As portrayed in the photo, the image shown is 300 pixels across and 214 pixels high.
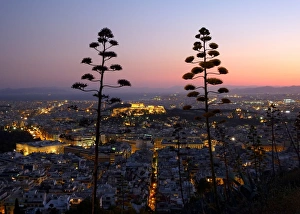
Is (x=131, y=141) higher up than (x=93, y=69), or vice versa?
(x=93, y=69)

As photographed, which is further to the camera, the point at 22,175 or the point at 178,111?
the point at 178,111

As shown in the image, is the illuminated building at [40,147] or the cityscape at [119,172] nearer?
the cityscape at [119,172]

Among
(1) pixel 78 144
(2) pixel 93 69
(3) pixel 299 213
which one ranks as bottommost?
(1) pixel 78 144

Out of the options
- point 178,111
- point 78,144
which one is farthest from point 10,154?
point 178,111

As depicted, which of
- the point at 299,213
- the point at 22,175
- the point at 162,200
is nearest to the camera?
the point at 299,213

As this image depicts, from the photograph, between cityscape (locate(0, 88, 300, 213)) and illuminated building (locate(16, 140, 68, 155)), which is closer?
cityscape (locate(0, 88, 300, 213))

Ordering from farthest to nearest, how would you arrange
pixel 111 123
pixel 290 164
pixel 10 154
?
1. pixel 111 123
2. pixel 10 154
3. pixel 290 164

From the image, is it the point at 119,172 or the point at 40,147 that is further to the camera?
the point at 40,147

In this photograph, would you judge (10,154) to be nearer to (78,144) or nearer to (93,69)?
(78,144)

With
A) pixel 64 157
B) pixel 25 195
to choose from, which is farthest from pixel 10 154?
pixel 25 195

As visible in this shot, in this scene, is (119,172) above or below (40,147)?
above
